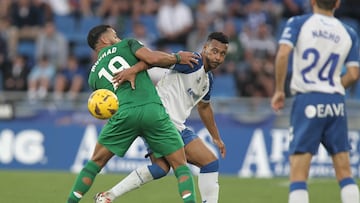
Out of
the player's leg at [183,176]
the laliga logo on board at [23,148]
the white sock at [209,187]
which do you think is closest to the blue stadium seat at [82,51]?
the laliga logo on board at [23,148]

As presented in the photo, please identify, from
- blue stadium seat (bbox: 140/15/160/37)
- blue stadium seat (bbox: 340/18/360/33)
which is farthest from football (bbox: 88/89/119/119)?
blue stadium seat (bbox: 340/18/360/33)

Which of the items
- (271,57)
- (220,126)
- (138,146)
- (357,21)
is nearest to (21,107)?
(138,146)

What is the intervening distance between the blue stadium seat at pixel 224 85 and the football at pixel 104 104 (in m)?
10.6

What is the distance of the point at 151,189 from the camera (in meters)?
13.8

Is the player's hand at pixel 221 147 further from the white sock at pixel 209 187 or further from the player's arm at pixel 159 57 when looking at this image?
the player's arm at pixel 159 57

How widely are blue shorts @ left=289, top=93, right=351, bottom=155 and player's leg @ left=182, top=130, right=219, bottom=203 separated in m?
1.74

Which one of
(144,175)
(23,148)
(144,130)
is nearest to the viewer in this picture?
(144,130)

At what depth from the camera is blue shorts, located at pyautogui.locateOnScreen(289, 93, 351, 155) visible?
332 inches

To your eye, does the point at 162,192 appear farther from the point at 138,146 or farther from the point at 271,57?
the point at 271,57

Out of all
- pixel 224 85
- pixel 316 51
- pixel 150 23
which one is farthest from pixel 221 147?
pixel 150 23

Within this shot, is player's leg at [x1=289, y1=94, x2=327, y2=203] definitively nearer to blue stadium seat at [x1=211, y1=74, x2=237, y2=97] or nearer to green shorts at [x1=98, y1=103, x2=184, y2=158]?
green shorts at [x1=98, y1=103, x2=184, y2=158]

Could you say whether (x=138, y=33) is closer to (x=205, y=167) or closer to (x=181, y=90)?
(x=181, y=90)

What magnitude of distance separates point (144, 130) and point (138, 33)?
35.9 ft

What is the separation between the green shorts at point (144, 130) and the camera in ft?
31.3
